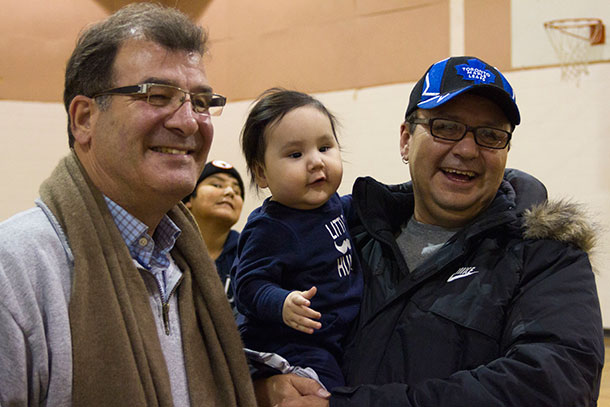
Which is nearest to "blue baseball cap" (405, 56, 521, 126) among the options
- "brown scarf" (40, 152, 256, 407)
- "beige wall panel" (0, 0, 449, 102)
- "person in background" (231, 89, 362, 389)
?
"person in background" (231, 89, 362, 389)

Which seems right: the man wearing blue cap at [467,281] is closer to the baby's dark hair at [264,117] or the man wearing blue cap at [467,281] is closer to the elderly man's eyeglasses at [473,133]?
the elderly man's eyeglasses at [473,133]

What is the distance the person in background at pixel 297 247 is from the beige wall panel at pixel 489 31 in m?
4.13

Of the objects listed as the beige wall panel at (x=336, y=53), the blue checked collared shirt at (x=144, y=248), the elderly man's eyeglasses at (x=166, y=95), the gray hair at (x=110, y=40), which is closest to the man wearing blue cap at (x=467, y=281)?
the blue checked collared shirt at (x=144, y=248)

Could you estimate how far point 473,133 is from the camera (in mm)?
1798

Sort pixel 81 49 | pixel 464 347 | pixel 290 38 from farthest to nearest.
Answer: pixel 290 38, pixel 464 347, pixel 81 49

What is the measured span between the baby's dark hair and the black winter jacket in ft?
1.64

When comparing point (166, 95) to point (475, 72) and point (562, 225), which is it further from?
point (562, 225)

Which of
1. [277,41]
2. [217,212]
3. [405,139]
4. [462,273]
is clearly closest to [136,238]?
[462,273]

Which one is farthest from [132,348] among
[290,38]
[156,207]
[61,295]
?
[290,38]

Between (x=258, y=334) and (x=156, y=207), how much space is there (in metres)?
0.60

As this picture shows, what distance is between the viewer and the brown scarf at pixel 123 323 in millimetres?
1246

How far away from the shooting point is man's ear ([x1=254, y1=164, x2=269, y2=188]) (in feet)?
6.89

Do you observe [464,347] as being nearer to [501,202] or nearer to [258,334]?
[501,202]

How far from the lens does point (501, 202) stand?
5.77 feet
